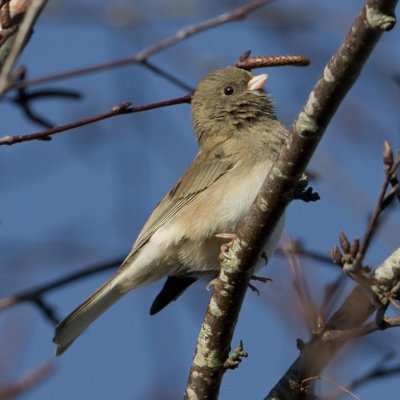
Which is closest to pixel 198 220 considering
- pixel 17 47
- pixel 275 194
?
pixel 275 194

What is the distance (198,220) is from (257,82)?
0.99 meters

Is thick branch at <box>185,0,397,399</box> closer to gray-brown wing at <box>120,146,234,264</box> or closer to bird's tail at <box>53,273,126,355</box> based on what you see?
bird's tail at <box>53,273,126,355</box>

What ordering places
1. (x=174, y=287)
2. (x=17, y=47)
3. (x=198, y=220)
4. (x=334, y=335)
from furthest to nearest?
1. (x=174, y=287)
2. (x=198, y=220)
3. (x=334, y=335)
4. (x=17, y=47)

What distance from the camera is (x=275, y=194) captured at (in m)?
2.13

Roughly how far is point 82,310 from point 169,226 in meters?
0.56

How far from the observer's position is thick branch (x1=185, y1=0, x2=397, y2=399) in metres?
1.74

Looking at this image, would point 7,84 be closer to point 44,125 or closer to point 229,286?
point 44,125

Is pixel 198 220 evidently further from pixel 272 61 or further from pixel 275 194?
pixel 275 194

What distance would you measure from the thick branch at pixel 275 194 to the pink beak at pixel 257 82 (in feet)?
5.39

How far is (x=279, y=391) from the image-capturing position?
2539 mm

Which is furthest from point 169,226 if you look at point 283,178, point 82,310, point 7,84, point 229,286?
point 7,84

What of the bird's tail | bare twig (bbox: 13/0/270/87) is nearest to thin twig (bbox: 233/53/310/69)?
bare twig (bbox: 13/0/270/87)

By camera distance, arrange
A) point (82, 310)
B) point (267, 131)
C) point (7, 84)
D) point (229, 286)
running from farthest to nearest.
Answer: point (267, 131) → point (82, 310) → point (229, 286) → point (7, 84)

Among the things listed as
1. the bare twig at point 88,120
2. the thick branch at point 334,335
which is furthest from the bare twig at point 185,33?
the thick branch at point 334,335
